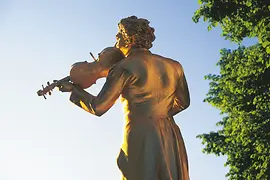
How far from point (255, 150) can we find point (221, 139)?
3937 millimetres

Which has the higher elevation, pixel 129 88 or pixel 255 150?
pixel 255 150

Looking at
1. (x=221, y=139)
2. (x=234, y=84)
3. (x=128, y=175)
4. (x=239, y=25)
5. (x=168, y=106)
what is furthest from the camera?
(x=221, y=139)

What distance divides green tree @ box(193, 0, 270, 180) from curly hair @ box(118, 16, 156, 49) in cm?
1003

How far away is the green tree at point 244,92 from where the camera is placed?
1667 cm

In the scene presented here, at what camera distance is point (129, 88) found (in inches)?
223

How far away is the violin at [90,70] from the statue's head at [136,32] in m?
0.16

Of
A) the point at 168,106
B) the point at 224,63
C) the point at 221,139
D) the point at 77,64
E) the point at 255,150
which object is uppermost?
the point at 224,63

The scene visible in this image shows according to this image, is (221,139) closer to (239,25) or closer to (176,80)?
(239,25)

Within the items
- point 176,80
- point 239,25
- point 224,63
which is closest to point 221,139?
point 224,63

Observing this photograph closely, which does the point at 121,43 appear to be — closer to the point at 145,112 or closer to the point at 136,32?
the point at 136,32

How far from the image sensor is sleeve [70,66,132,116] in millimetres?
5602

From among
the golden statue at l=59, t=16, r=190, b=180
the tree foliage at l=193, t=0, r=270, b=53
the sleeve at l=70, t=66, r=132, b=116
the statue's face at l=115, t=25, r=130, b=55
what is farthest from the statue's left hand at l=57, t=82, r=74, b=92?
the tree foliage at l=193, t=0, r=270, b=53

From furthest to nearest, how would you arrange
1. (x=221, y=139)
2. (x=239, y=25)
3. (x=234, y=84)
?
1. (x=221, y=139)
2. (x=234, y=84)
3. (x=239, y=25)

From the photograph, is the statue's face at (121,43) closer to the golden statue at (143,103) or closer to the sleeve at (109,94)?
the golden statue at (143,103)
